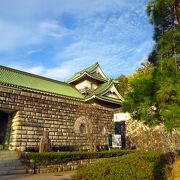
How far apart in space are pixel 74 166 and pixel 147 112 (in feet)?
24.5

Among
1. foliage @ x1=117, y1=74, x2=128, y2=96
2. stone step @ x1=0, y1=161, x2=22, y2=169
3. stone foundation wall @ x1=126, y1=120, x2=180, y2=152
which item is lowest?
stone step @ x1=0, y1=161, x2=22, y2=169

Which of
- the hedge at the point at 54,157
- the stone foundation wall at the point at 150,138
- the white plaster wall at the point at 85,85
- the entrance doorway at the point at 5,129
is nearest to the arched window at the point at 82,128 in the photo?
the hedge at the point at 54,157

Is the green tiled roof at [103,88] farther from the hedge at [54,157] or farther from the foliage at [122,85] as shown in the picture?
the foliage at [122,85]

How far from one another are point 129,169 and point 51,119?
11390 mm

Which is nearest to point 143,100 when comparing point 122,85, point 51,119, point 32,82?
point 51,119

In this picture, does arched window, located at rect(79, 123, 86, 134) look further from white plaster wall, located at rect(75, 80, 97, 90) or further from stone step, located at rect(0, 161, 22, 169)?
stone step, located at rect(0, 161, 22, 169)

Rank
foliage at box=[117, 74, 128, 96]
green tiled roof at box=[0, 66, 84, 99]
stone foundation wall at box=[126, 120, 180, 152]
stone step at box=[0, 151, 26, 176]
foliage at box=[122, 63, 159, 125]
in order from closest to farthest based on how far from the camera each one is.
→ foliage at box=[122, 63, 159, 125], stone step at box=[0, 151, 26, 176], green tiled roof at box=[0, 66, 84, 99], stone foundation wall at box=[126, 120, 180, 152], foliage at box=[117, 74, 128, 96]

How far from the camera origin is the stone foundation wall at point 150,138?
71.6 ft

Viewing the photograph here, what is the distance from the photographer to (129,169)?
7.91 m

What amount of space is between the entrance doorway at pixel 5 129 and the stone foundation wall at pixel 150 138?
44.1ft

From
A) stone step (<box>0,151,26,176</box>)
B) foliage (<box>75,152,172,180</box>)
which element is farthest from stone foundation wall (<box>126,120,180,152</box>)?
foliage (<box>75,152,172,180</box>)

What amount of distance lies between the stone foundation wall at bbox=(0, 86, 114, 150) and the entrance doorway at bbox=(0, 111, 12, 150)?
47 cm

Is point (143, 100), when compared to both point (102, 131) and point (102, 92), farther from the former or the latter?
point (102, 92)

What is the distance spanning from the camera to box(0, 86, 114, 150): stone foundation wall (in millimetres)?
16406
